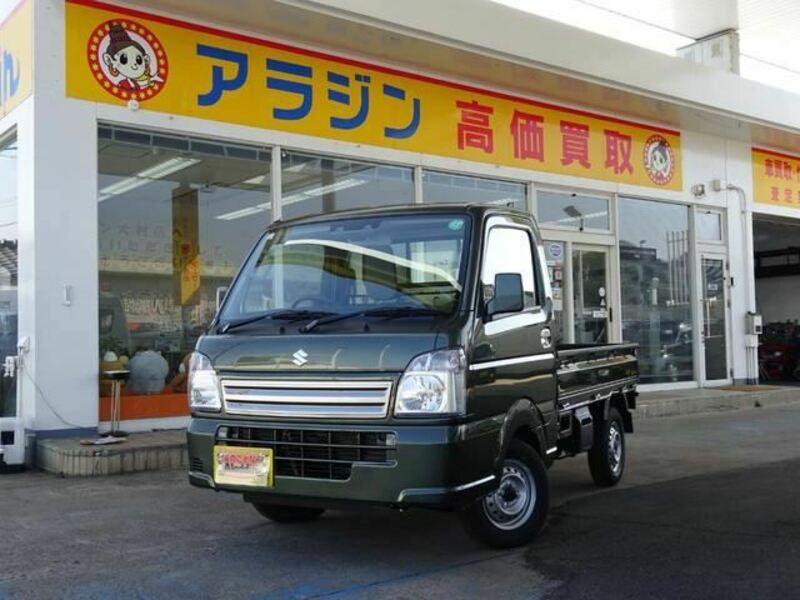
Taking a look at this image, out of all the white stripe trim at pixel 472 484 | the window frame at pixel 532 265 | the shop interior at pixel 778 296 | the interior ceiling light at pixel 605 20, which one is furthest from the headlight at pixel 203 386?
the shop interior at pixel 778 296

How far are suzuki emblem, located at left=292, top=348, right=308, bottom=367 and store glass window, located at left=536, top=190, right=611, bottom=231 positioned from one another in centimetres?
846

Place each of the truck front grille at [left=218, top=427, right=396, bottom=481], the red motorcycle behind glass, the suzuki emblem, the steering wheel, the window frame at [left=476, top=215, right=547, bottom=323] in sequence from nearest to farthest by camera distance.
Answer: the truck front grille at [left=218, top=427, right=396, bottom=481] → the suzuki emblem → the window frame at [left=476, top=215, right=547, bottom=323] → the steering wheel → the red motorcycle behind glass

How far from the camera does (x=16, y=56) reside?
8.61m

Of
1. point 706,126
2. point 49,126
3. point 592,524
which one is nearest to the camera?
point 592,524

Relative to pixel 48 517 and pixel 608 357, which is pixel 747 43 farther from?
pixel 48 517

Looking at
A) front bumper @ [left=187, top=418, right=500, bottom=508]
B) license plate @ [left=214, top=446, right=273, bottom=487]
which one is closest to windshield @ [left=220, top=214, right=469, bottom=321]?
front bumper @ [left=187, top=418, right=500, bottom=508]

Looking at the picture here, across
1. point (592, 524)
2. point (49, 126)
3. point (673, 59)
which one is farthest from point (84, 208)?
point (673, 59)

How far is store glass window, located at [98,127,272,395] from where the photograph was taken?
8812 millimetres

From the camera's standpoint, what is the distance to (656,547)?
202 inches

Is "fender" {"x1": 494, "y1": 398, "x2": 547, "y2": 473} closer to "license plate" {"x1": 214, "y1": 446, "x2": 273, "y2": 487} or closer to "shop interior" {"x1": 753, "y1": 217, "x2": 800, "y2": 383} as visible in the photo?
"license plate" {"x1": 214, "y1": 446, "x2": 273, "y2": 487}

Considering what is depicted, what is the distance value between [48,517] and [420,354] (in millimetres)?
3392

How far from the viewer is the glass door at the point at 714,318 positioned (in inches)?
585

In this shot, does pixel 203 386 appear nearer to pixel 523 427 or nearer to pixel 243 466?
pixel 243 466

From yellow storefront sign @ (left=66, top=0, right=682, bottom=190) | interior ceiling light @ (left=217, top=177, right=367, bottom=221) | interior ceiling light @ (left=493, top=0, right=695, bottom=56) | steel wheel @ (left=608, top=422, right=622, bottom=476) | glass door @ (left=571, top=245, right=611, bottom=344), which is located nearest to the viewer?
steel wheel @ (left=608, top=422, right=622, bottom=476)
